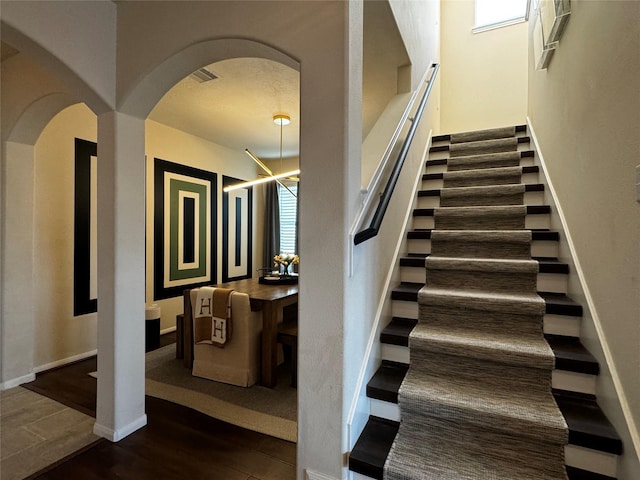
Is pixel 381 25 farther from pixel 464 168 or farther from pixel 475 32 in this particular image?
pixel 475 32

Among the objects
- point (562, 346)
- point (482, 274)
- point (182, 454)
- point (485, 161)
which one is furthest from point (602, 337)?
point (182, 454)

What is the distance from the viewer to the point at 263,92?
3.22m

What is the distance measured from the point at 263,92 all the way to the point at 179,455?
3.05m

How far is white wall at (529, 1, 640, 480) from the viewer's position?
125cm

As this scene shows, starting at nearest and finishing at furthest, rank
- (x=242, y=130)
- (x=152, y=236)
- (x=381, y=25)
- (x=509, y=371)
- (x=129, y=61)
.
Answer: (x=509, y=371)
(x=129, y=61)
(x=381, y=25)
(x=152, y=236)
(x=242, y=130)

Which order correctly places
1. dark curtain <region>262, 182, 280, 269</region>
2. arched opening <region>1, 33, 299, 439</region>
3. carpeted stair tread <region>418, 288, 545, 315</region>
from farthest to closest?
dark curtain <region>262, 182, 280, 269</region>, arched opening <region>1, 33, 299, 439</region>, carpeted stair tread <region>418, 288, 545, 315</region>

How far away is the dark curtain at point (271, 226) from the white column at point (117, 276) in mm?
3948

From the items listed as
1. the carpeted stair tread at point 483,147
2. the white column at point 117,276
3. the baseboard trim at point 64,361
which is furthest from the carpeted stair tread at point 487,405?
the baseboard trim at point 64,361

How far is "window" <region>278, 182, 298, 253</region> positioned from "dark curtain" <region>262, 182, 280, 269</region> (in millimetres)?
107

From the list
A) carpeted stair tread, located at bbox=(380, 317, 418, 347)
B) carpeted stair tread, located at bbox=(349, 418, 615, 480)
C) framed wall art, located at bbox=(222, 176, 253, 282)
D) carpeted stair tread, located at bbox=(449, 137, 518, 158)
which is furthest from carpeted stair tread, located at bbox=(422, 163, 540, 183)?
framed wall art, located at bbox=(222, 176, 253, 282)

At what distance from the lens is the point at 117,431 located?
2.00m

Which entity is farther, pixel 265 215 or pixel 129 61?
pixel 265 215

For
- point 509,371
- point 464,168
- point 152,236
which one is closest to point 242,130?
point 152,236

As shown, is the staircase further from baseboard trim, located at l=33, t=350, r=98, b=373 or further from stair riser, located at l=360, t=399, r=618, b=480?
baseboard trim, located at l=33, t=350, r=98, b=373
